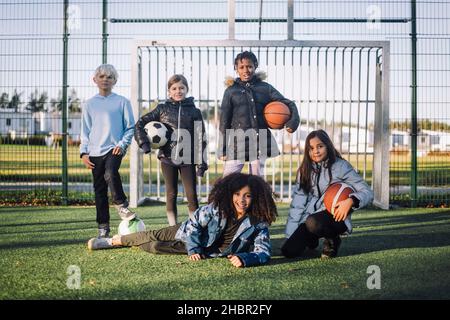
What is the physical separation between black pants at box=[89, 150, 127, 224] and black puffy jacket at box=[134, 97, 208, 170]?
1.40 feet

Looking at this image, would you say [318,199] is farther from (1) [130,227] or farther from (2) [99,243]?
(2) [99,243]

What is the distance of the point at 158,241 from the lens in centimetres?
531

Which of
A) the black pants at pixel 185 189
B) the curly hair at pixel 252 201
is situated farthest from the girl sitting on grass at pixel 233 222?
the black pants at pixel 185 189

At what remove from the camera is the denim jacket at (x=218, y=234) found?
486 centimetres

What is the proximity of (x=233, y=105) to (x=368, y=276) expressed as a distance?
2.91 m

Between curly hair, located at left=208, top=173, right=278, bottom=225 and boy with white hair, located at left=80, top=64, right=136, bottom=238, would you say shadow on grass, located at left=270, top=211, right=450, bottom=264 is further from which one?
boy with white hair, located at left=80, top=64, right=136, bottom=238

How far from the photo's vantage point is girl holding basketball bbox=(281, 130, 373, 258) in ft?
16.8

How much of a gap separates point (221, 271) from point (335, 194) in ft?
3.90

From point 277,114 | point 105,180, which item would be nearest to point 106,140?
point 105,180

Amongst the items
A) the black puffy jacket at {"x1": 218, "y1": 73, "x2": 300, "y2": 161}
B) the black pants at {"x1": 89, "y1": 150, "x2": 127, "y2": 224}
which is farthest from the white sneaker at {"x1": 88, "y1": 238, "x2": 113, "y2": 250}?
the black puffy jacket at {"x1": 218, "y1": 73, "x2": 300, "y2": 161}
